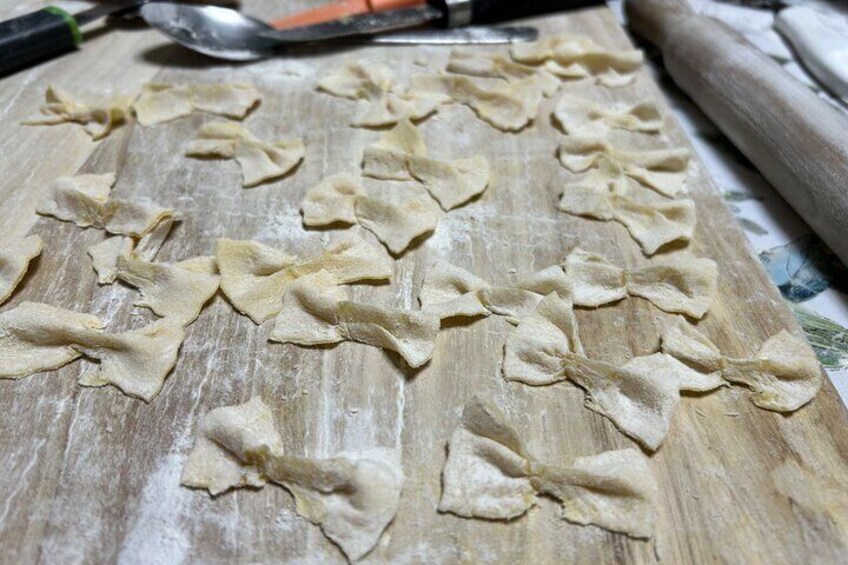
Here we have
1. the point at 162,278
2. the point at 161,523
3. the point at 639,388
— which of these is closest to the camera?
the point at 161,523

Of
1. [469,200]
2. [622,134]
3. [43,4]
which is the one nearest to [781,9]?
[622,134]

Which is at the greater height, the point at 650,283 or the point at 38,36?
the point at 38,36

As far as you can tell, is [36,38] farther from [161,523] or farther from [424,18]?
[161,523]

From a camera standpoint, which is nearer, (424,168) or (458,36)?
(424,168)

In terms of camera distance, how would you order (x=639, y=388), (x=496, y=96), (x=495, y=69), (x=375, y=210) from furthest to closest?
(x=495, y=69), (x=496, y=96), (x=375, y=210), (x=639, y=388)

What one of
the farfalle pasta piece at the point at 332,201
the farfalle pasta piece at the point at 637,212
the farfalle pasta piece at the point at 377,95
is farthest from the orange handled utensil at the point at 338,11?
the farfalle pasta piece at the point at 637,212

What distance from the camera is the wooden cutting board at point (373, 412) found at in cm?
59

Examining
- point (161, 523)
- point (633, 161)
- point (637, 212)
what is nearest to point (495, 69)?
point (633, 161)

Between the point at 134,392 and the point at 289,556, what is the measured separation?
0.81 feet

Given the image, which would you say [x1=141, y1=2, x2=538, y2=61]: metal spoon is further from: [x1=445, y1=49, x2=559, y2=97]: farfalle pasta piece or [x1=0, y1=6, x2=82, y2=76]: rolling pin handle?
[x1=445, y1=49, x2=559, y2=97]: farfalle pasta piece

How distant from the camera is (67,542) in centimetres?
58

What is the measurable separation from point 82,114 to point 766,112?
1.07m

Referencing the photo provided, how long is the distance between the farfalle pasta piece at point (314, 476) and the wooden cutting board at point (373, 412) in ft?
0.04

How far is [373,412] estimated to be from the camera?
0.69 metres
